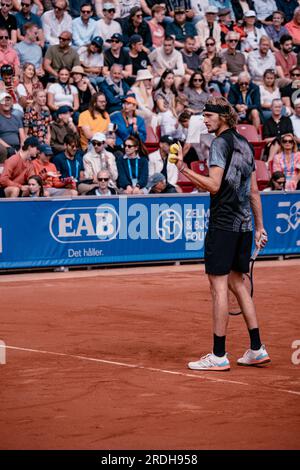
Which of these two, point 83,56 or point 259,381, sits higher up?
point 83,56

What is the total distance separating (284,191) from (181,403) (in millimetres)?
11288

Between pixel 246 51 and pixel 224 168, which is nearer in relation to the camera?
pixel 224 168

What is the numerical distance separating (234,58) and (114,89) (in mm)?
4025

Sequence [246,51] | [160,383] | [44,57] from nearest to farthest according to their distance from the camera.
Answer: [160,383]
[44,57]
[246,51]

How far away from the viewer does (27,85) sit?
742 inches

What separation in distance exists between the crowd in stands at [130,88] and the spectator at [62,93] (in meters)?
0.02

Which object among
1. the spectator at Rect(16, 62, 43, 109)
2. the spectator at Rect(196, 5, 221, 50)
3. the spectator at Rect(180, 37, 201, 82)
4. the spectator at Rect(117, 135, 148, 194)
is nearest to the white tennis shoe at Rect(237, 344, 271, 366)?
the spectator at Rect(117, 135, 148, 194)

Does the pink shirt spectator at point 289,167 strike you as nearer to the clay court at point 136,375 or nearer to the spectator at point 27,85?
the spectator at point 27,85

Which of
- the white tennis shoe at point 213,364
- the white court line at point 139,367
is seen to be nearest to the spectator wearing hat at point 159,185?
the white court line at point 139,367

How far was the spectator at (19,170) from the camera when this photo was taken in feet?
55.2

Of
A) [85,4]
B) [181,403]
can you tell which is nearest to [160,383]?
[181,403]

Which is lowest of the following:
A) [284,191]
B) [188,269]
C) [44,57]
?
[188,269]

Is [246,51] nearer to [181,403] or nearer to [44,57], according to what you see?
[44,57]
